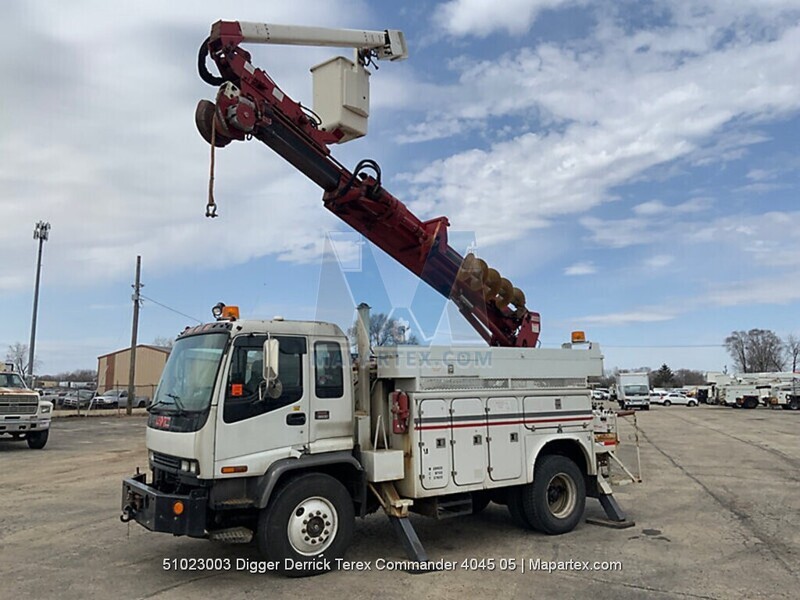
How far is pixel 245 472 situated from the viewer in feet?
21.0

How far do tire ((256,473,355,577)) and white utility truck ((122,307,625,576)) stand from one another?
12 millimetres

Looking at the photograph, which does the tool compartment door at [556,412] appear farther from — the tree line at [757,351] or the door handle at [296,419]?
the tree line at [757,351]

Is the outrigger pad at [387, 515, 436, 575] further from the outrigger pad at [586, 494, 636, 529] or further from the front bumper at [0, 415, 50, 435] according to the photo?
the front bumper at [0, 415, 50, 435]

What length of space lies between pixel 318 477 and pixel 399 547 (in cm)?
176

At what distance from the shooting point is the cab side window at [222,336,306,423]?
6484mm

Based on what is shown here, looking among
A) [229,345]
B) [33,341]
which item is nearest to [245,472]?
[229,345]

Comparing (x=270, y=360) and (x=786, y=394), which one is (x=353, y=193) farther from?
(x=786, y=394)

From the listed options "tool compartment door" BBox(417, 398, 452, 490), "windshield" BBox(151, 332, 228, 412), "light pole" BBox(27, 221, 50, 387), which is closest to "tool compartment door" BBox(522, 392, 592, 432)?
"tool compartment door" BBox(417, 398, 452, 490)

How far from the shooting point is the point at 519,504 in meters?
8.33

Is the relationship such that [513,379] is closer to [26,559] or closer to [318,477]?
[318,477]

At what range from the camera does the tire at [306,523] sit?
6379 millimetres

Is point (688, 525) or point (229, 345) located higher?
point (229, 345)

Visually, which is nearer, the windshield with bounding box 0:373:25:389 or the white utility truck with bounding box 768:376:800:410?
the windshield with bounding box 0:373:25:389

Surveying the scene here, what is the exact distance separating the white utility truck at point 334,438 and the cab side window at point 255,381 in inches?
0.5
